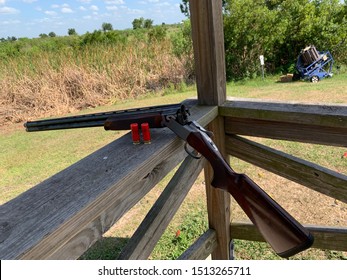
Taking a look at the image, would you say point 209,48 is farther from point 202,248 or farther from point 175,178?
point 202,248

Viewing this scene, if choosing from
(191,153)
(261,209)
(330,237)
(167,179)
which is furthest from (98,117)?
(167,179)

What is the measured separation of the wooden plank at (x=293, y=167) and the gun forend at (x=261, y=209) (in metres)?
0.61

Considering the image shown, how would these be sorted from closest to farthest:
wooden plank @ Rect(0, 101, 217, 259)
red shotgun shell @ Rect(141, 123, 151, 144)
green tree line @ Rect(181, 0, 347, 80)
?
wooden plank @ Rect(0, 101, 217, 259) < red shotgun shell @ Rect(141, 123, 151, 144) < green tree line @ Rect(181, 0, 347, 80)

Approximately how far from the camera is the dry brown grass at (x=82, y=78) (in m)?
9.88

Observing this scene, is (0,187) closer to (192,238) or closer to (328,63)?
(192,238)

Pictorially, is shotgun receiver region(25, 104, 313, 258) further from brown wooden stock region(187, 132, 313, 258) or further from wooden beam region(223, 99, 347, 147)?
wooden beam region(223, 99, 347, 147)

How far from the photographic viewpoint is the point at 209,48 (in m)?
1.54

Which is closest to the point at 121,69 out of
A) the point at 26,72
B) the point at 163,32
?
the point at 26,72

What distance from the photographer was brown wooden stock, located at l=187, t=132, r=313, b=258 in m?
0.91

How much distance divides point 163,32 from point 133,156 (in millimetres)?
13649

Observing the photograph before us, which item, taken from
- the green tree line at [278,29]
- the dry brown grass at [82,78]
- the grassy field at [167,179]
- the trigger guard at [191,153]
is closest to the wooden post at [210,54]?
the trigger guard at [191,153]

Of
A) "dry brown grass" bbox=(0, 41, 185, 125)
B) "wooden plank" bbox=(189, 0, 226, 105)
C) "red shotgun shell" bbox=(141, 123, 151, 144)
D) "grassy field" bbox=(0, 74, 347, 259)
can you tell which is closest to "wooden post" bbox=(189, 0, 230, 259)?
"wooden plank" bbox=(189, 0, 226, 105)

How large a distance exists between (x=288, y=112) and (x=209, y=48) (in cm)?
47

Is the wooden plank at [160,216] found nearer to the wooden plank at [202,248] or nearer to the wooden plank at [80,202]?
the wooden plank at [80,202]
